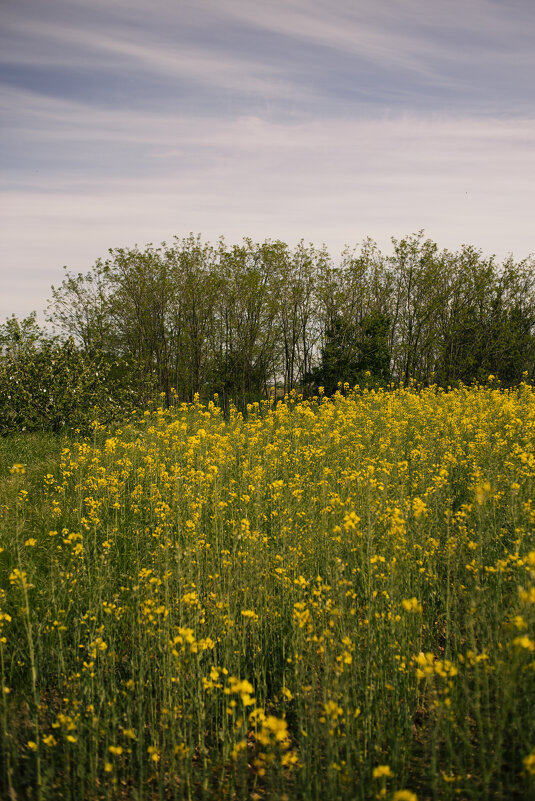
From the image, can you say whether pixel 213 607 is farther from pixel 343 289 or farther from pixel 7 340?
pixel 343 289

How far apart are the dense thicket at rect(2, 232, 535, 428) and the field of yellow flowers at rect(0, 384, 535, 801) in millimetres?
19867

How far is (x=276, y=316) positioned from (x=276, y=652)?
2415 cm

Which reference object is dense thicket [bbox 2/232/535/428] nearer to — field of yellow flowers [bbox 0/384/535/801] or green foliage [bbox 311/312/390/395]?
green foliage [bbox 311/312/390/395]

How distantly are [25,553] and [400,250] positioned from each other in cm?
2581

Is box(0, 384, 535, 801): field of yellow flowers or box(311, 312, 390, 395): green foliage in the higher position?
box(311, 312, 390, 395): green foliage

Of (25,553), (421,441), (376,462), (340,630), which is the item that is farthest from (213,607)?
(421,441)

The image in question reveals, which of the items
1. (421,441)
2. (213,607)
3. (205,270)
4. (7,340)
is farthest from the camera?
(205,270)

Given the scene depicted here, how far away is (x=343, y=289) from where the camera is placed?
26.8 meters

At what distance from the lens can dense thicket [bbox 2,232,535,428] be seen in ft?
84.0

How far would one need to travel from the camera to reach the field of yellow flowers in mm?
2459

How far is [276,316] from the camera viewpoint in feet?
88.1

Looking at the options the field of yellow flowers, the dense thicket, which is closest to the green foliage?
the dense thicket

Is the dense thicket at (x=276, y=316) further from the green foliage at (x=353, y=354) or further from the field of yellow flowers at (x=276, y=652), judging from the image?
the field of yellow flowers at (x=276, y=652)

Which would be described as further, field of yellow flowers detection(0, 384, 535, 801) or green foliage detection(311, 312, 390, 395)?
green foliage detection(311, 312, 390, 395)
